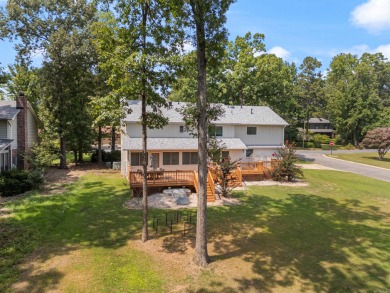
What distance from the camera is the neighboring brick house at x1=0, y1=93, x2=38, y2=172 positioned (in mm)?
20406

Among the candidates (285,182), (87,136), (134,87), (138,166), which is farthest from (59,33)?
(285,182)

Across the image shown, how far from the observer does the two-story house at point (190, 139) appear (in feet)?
80.4

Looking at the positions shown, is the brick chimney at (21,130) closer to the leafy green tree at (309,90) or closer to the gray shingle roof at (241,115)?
the gray shingle roof at (241,115)

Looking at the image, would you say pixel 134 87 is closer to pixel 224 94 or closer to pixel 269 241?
pixel 269 241

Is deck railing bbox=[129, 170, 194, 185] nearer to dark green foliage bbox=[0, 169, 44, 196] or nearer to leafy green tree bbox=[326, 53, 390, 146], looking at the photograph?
dark green foliage bbox=[0, 169, 44, 196]

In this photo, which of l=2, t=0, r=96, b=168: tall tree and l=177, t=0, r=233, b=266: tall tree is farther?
l=2, t=0, r=96, b=168: tall tree

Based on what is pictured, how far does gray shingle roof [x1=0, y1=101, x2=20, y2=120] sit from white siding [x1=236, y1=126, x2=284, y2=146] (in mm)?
20853

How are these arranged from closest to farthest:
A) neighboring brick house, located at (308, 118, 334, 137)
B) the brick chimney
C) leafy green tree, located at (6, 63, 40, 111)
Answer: the brick chimney, leafy green tree, located at (6, 63, 40, 111), neighboring brick house, located at (308, 118, 334, 137)

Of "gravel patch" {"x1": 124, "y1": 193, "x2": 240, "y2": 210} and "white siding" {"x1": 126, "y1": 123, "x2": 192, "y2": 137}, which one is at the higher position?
"white siding" {"x1": 126, "y1": 123, "x2": 192, "y2": 137}

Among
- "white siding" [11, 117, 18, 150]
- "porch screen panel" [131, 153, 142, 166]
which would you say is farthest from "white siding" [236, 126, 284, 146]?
"white siding" [11, 117, 18, 150]

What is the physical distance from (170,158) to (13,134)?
12.9 metres

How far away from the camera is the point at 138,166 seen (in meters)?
24.4

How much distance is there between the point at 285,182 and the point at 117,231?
1670cm

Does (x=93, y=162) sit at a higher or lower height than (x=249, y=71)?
lower
